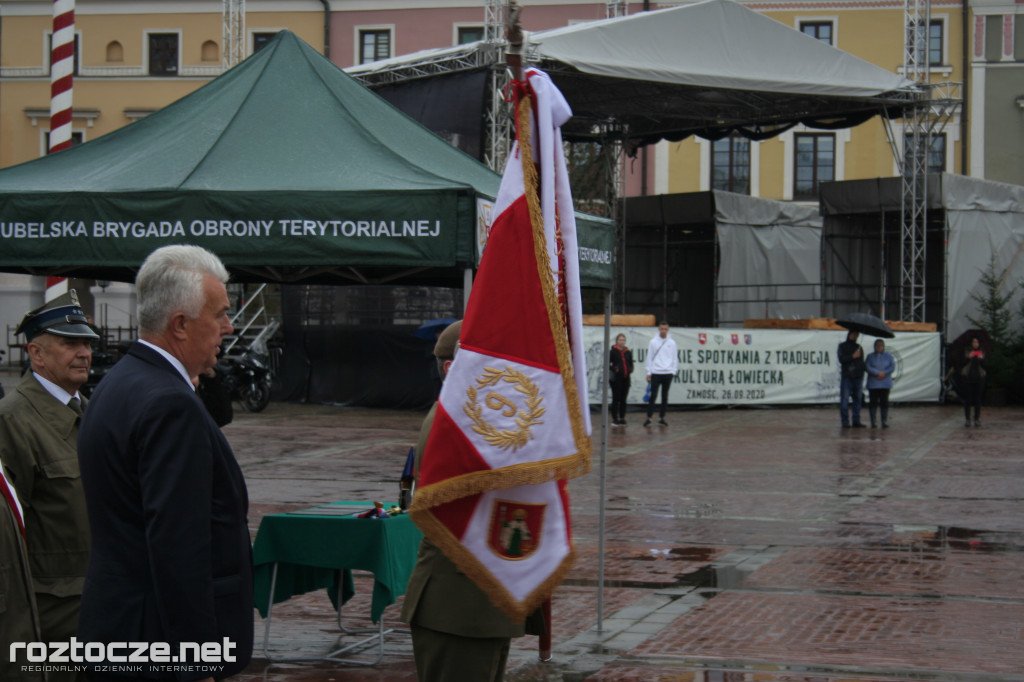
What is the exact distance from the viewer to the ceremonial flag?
149 inches

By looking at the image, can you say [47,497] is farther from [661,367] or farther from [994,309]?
[994,309]

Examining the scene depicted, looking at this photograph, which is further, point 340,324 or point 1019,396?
point 1019,396

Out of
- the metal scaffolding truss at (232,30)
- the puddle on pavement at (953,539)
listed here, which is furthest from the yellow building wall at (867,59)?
the puddle on pavement at (953,539)

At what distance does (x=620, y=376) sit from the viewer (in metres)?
21.5

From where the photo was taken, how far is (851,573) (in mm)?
8898

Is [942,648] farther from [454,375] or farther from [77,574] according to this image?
[77,574]

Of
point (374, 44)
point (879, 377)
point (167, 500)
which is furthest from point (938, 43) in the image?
point (167, 500)

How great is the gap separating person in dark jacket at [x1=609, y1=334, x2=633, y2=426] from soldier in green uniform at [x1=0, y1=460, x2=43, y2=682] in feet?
58.6

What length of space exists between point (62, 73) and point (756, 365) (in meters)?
19.7

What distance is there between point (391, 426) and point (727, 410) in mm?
8344

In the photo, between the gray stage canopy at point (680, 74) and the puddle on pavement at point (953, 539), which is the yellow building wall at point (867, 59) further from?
the puddle on pavement at point (953, 539)

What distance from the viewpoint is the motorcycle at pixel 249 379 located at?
2375 cm

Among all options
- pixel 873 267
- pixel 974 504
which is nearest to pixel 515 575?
pixel 974 504

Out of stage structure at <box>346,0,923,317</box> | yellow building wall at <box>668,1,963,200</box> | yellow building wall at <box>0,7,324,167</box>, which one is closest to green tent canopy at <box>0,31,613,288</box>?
A: stage structure at <box>346,0,923,317</box>
